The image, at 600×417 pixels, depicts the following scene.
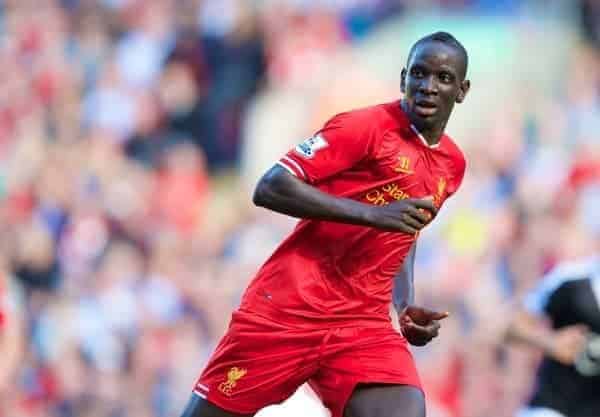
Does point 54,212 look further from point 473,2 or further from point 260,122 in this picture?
point 473,2

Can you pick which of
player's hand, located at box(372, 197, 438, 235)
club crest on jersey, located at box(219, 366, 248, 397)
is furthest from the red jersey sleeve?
club crest on jersey, located at box(219, 366, 248, 397)

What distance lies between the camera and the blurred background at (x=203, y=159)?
10.6 m

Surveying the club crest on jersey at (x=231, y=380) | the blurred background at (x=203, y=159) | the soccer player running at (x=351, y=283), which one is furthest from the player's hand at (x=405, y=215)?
the blurred background at (x=203, y=159)

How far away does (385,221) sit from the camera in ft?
16.1

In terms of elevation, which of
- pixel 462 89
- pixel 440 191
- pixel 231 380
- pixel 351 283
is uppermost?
pixel 462 89

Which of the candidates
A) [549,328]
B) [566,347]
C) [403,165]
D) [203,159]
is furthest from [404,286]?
[203,159]

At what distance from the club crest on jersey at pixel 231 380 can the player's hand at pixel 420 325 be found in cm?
64

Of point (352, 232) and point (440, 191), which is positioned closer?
point (352, 232)

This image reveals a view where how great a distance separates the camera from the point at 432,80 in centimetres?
528

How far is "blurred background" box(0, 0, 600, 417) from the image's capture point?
34.6 feet

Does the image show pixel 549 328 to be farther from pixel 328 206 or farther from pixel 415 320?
pixel 328 206

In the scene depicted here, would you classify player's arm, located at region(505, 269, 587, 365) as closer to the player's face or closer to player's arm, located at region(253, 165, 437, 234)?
the player's face

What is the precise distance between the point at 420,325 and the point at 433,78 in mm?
920

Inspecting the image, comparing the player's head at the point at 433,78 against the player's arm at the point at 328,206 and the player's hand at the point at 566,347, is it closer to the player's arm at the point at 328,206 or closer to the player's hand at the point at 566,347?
the player's arm at the point at 328,206
